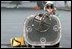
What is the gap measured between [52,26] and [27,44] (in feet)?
1.98

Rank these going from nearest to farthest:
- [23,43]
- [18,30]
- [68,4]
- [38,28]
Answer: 1. [38,28]
2. [23,43]
3. [18,30]
4. [68,4]

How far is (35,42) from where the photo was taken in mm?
7094

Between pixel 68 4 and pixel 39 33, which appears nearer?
pixel 39 33

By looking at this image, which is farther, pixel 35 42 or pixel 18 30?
pixel 18 30

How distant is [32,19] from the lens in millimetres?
7109

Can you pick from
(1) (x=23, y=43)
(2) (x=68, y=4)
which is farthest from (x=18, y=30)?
(2) (x=68, y=4)

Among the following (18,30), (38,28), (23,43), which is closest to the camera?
(38,28)

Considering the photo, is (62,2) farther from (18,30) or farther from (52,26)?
(52,26)

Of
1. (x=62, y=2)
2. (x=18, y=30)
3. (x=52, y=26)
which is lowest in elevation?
(x=62, y=2)

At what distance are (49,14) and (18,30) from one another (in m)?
5.01

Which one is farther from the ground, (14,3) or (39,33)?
(39,33)

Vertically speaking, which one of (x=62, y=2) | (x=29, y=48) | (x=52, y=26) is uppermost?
(x=52, y=26)

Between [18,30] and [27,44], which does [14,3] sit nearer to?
[18,30]

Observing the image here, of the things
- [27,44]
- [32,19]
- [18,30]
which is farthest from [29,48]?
[18,30]
